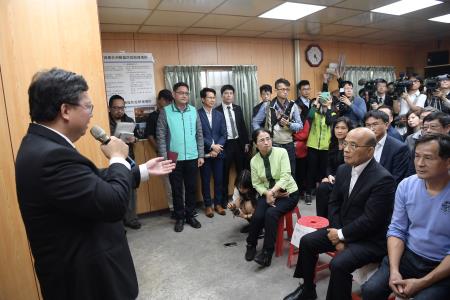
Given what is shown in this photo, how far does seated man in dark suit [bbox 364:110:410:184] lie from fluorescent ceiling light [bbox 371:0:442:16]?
7.16ft

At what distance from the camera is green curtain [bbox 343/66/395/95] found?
5887mm

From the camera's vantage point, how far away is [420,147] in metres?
1.54

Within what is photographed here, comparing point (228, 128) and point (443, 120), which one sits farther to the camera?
point (228, 128)

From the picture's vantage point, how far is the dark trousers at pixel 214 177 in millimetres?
3807

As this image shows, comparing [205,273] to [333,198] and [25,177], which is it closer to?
[333,198]

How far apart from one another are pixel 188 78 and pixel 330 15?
2.13m

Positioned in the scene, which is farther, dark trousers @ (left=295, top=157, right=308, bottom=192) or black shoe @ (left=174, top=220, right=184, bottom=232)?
dark trousers @ (left=295, top=157, right=308, bottom=192)

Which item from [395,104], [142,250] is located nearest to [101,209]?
[142,250]

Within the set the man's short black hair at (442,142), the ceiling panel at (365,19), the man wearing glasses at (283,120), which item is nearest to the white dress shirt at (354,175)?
the man's short black hair at (442,142)

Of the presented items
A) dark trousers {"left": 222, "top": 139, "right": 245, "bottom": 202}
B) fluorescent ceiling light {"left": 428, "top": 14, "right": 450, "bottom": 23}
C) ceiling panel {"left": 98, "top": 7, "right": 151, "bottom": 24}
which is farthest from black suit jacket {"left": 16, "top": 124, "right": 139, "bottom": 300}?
fluorescent ceiling light {"left": 428, "top": 14, "right": 450, "bottom": 23}

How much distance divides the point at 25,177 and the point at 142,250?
2264mm

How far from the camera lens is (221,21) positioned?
390 centimetres

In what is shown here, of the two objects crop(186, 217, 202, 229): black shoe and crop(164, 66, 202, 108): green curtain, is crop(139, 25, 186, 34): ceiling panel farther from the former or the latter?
crop(186, 217, 202, 229): black shoe

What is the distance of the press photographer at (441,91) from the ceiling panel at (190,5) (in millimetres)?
2684
